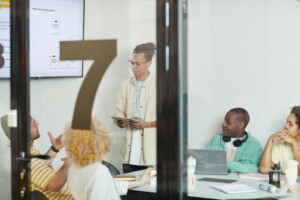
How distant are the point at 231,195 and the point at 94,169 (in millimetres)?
811

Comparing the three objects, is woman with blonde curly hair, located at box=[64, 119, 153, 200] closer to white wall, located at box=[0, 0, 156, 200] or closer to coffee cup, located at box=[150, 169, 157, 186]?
white wall, located at box=[0, 0, 156, 200]

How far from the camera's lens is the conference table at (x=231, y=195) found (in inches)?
119

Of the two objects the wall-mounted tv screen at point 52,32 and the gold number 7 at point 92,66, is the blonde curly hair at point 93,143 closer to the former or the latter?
the gold number 7 at point 92,66

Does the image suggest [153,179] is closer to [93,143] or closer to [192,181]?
[192,181]

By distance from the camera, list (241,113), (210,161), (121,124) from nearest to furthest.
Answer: (121,124), (210,161), (241,113)

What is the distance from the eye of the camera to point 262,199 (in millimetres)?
2979

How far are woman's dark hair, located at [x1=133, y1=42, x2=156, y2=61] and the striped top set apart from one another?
91cm

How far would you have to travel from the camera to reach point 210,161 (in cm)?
331

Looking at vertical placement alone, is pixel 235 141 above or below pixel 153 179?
above

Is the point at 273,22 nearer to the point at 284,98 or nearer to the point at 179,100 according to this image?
the point at 284,98

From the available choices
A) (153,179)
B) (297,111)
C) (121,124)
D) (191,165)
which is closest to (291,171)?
(297,111)

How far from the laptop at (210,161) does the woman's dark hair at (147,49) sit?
0.58 meters

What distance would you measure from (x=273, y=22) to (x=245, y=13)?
0.27 meters

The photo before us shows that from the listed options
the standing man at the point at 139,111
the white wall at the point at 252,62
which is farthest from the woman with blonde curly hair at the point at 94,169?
the white wall at the point at 252,62
